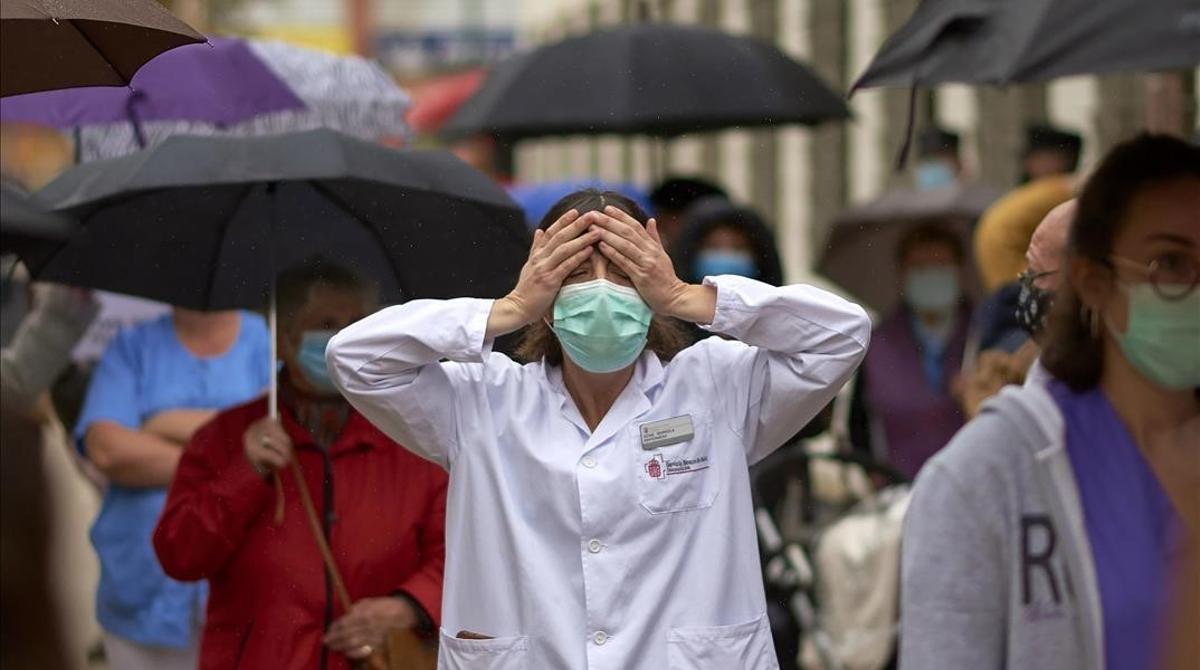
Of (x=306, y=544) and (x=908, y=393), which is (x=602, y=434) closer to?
(x=306, y=544)

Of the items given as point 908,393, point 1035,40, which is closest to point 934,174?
point 908,393

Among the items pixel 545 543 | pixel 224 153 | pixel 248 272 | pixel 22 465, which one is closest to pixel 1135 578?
pixel 545 543

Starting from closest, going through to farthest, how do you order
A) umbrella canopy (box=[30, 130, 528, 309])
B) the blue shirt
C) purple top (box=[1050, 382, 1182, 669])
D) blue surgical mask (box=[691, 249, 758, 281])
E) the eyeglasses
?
1. purple top (box=[1050, 382, 1182, 669])
2. the eyeglasses
3. umbrella canopy (box=[30, 130, 528, 309])
4. the blue shirt
5. blue surgical mask (box=[691, 249, 758, 281])

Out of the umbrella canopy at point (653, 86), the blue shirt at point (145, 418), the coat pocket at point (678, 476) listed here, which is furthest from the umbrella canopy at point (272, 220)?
the umbrella canopy at point (653, 86)

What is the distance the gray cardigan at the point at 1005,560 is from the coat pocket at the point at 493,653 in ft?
4.09

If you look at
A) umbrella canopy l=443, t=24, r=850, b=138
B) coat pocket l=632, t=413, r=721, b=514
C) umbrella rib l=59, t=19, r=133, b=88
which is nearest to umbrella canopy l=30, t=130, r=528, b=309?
umbrella rib l=59, t=19, r=133, b=88

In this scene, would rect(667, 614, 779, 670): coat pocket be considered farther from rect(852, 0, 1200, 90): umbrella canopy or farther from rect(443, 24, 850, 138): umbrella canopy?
rect(443, 24, 850, 138): umbrella canopy

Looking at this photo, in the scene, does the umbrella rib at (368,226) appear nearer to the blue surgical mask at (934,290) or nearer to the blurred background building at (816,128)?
the blurred background building at (816,128)

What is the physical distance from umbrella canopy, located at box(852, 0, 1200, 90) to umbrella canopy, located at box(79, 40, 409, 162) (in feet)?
11.2

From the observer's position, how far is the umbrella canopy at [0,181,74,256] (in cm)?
661

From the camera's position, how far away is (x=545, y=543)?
16.0 ft

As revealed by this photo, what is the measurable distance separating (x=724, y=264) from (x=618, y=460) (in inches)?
131

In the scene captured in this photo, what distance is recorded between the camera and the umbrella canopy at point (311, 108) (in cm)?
849

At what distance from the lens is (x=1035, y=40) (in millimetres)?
→ 5160
